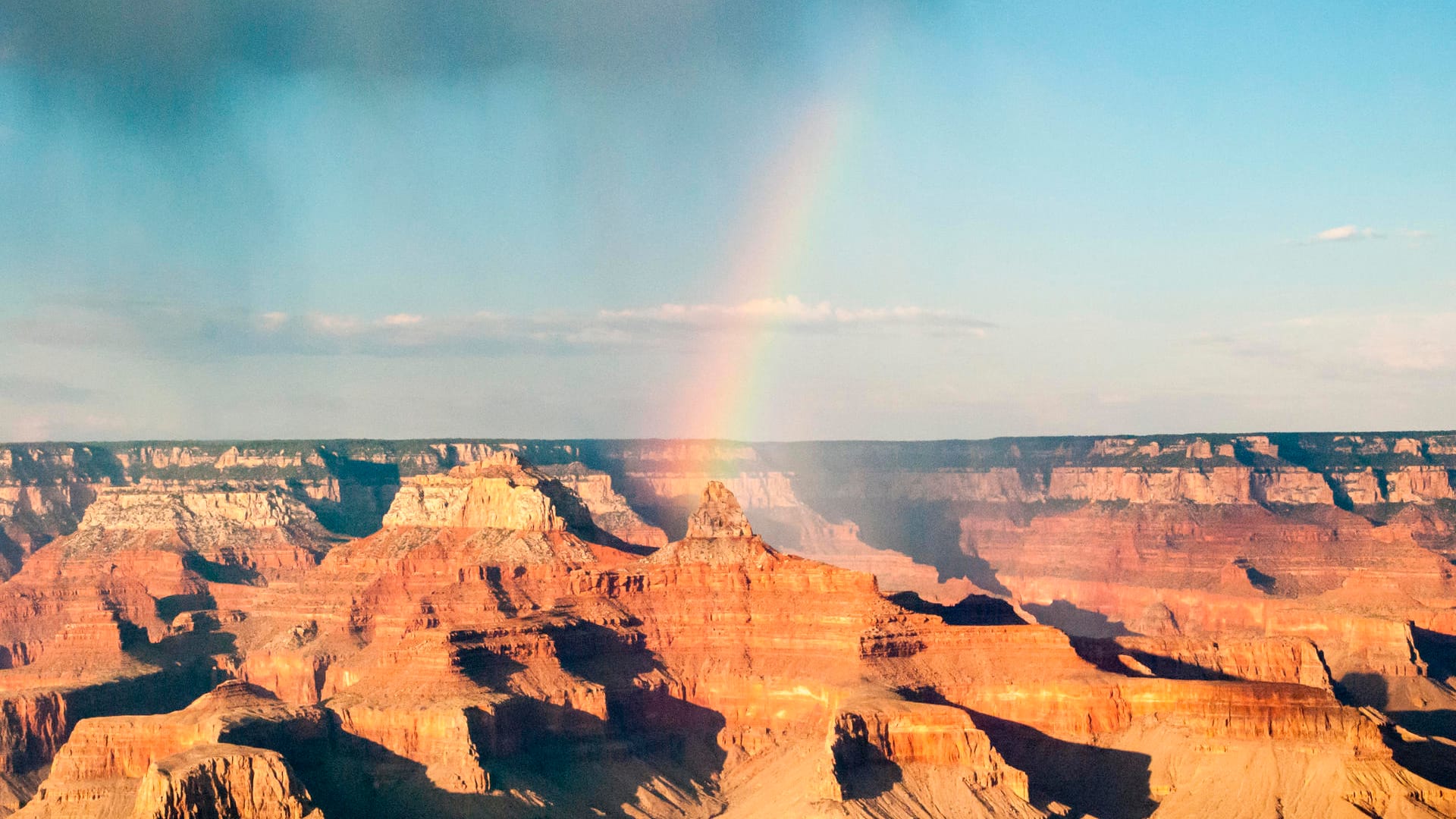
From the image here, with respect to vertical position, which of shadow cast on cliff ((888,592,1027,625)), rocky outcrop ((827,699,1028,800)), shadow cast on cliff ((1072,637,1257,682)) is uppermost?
shadow cast on cliff ((888,592,1027,625))

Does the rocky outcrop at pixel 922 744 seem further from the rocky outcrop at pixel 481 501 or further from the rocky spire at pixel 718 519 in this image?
the rocky outcrop at pixel 481 501

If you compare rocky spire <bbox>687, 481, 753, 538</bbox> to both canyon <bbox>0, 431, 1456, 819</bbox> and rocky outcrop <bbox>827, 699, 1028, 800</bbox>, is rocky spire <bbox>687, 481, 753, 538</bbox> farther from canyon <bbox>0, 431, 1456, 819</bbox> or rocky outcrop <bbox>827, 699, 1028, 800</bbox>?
rocky outcrop <bbox>827, 699, 1028, 800</bbox>

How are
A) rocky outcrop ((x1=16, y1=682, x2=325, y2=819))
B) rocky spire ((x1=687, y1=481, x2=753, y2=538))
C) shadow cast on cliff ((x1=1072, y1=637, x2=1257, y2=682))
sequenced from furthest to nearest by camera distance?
rocky spire ((x1=687, y1=481, x2=753, y2=538)) → shadow cast on cliff ((x1=1072, y1=637, x2=1257, y2=682)) → rocky outcrop ((x1=16, y1=682, x2=325, y2=819))

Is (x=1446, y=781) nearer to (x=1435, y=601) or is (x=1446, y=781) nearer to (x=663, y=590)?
(x=663, y=590)

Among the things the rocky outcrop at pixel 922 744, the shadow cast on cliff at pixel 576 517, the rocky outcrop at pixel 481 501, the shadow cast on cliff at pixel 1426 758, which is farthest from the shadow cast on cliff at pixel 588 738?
the shadow cast on cliff at pixel 1426 758

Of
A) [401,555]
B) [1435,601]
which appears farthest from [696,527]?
[1435,601]

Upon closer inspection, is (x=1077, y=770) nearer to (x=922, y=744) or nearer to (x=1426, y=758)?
(x=922, y=744)

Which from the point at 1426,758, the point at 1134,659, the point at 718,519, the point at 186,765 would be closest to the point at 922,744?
the point at 1134,659

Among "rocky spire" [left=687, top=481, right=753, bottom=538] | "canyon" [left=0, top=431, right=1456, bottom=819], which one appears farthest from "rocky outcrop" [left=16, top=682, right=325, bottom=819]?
"rocky spire" [left=687, top=481, right=753, bottom=538]

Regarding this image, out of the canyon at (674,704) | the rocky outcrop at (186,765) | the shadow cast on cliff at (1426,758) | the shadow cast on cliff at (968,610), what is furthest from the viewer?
the shadow cast on cliff at (968,610)
